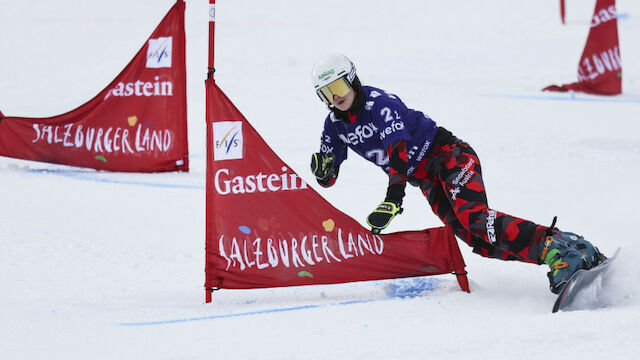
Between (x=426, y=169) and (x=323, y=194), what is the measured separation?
2589 mm

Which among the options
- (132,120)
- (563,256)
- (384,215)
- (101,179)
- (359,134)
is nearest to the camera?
(563,256)

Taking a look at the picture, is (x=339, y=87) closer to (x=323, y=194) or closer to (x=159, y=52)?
(x=323, y=194)

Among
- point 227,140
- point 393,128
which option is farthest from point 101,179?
point 393,128

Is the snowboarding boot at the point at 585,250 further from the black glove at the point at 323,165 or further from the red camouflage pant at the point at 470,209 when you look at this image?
the black glove at the point at 323,165

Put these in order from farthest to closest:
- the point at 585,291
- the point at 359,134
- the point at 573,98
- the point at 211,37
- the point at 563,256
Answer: the point at 573,98 → the point at 211,37 → the point at 359,134 → the point at 563,256 → the point at 585,291

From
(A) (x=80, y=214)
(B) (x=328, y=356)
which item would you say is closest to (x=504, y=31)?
(A) (x=80, y=214)

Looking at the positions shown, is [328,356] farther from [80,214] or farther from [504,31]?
[504,31]

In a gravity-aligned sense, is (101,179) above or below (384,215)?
above

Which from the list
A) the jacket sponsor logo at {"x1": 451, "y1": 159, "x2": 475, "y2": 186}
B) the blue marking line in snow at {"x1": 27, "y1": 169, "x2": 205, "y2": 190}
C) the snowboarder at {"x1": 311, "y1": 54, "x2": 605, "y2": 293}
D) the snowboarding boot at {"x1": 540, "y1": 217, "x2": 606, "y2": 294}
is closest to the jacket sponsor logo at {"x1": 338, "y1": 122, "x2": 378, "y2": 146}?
the snowboarder at {"x1": 311, "y1": 54, "x2": 605, "y2": 293}

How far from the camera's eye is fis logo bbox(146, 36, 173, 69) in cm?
720

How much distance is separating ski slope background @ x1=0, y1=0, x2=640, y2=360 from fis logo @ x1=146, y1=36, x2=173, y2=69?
986 mm

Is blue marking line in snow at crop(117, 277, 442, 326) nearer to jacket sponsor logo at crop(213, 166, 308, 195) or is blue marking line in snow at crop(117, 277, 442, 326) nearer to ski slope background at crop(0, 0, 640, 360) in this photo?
ski slope background at crop(0, 0, 640, 360)

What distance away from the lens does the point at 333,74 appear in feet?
12.7

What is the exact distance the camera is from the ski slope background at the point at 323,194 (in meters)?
3.23
